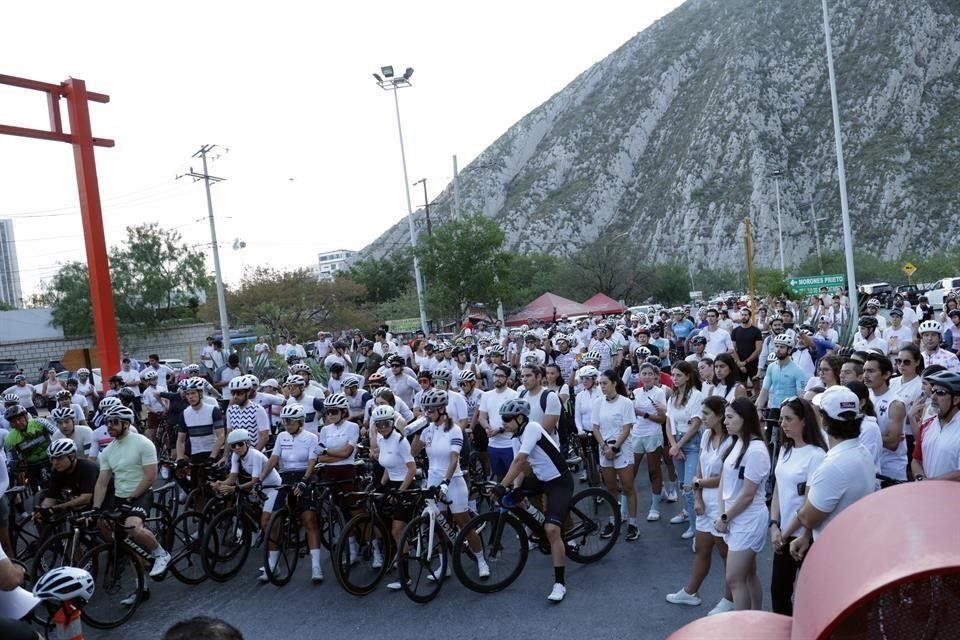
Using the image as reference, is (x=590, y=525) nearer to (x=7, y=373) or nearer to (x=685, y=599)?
(x=685, y=599)

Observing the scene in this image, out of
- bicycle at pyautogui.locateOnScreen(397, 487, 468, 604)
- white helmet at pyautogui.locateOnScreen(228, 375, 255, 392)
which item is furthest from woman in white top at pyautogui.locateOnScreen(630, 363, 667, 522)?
white helmet at pyautogui.locateOnScreen(228, 375, 255, 392)

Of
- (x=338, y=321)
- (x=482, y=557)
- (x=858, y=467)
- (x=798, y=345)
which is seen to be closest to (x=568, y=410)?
(x=798, y=345)

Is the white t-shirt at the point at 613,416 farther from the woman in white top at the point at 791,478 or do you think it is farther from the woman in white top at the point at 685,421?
the woman in white top at the point at 791,478

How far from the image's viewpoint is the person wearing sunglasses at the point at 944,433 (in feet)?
16.2

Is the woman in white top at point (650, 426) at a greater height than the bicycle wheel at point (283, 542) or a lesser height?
greater

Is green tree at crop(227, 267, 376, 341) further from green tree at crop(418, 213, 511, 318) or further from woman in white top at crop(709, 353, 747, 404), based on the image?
woman in white top at crop(709, 353, 747, 404)

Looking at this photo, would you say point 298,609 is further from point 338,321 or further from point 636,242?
point 636,242

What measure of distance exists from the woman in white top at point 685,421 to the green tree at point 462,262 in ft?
81.3

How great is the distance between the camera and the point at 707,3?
12419 cm

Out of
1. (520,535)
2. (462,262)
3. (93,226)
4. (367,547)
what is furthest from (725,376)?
(462,262)

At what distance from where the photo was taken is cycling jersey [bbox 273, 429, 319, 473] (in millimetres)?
8117

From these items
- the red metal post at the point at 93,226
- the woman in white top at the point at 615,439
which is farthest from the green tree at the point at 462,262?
the woman in white top at the point at 615,439

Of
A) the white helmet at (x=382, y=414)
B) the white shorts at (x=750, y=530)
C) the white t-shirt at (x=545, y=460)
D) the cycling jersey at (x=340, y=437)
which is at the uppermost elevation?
the white helmet at (x=382, y=414)

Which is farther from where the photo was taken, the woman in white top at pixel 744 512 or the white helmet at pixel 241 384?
the white helmet at pixel 241 384
